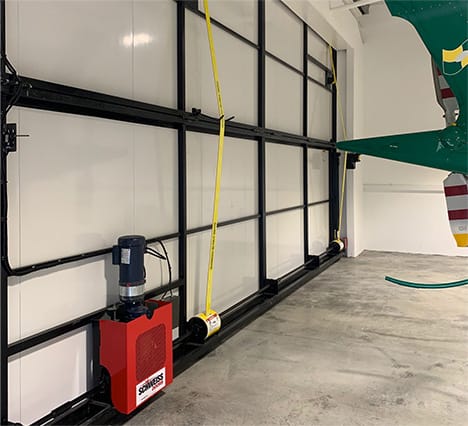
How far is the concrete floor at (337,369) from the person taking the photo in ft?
8.63

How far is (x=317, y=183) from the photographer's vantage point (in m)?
7.01

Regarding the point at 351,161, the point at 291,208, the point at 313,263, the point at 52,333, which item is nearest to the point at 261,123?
the point at 291,208

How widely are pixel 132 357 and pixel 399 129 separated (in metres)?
6.86

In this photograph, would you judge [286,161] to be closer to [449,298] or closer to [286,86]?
[286,86]

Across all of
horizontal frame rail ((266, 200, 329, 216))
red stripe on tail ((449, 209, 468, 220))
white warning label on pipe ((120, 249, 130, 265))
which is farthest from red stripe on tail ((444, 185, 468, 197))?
horizontal frame rail ((266, 200, 329, 216))

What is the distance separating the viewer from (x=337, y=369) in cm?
323

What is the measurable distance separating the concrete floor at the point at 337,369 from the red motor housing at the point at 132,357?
15 centimetres

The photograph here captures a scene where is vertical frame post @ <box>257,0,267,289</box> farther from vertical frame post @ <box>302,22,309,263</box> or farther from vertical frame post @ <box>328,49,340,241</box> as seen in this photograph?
vertical frame post @ <box>328,49,340,241</box>

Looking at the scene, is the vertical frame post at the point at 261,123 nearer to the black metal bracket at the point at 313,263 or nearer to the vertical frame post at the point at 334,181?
the black metal bracket at the point at 313,263

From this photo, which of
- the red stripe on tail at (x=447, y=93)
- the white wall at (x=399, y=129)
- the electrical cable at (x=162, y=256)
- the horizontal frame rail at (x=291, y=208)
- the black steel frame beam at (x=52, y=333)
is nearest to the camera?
the red stripe on tail at (x=447, y=93)

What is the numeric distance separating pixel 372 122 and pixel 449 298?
4.05 metres

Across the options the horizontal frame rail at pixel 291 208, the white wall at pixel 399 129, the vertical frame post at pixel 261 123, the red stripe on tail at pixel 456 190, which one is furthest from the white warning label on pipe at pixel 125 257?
the white wall at pixel 399 129

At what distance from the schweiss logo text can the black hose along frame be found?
16cm

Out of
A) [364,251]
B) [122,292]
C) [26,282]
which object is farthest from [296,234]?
[26,282]
